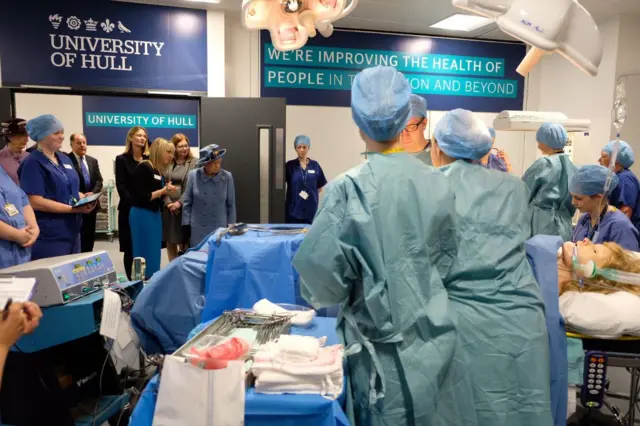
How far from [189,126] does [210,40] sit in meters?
3.13

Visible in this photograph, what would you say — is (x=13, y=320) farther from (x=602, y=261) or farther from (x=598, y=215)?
(x=598, y=215)

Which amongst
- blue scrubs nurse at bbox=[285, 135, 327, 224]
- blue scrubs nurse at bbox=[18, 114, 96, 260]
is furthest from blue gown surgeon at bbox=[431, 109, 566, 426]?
blue scrubs nurse at bbox=[285, 135, 327, 224]

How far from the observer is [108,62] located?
16.5 feet

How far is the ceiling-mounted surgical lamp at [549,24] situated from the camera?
166cm

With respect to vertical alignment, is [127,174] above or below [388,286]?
above

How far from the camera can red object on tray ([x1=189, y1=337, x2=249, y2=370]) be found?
1336mm

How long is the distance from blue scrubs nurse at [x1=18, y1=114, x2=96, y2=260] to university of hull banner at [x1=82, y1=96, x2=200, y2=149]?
4.57 m

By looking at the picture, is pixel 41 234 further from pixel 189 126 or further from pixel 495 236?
pixel 189 126

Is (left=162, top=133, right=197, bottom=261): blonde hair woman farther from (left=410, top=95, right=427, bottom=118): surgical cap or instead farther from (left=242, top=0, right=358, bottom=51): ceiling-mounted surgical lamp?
(left=242, top=0, right=358, bottom=51): ceiling-mounted surgical lamp

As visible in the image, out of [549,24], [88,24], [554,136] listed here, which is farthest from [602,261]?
[88,24]

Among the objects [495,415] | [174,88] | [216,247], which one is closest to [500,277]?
[495,415]

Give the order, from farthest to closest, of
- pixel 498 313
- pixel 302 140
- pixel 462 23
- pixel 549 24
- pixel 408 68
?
pixel 408 68 < pixel 462 23 < pixel 302 140 < pixel 498 313 < pixel 549 24

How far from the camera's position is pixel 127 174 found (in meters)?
4.27

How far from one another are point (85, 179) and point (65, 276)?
3.02 meters
